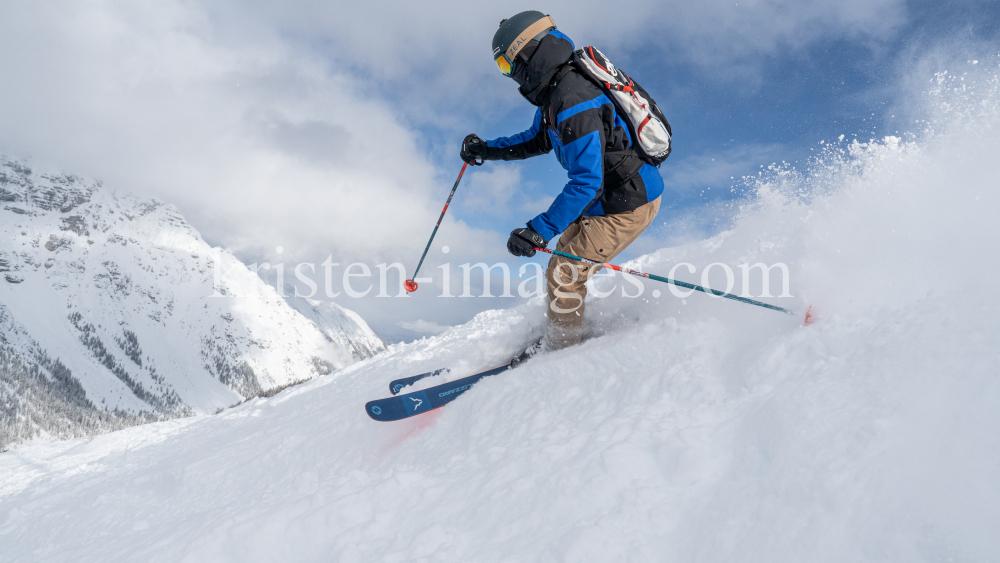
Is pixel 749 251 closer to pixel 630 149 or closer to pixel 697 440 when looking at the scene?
pixel 630 149

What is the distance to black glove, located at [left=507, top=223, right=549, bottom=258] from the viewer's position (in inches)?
184

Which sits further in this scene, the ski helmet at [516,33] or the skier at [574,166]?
the ski helmet at [516,33]

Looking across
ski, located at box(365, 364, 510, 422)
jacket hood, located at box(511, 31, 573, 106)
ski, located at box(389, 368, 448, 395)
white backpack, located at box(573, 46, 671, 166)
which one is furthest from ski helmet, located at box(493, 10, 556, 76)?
ski, located at box(389, 368, 448, 395)

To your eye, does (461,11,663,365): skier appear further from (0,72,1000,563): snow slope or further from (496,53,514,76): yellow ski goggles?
(0,72,1000,563): snow slope

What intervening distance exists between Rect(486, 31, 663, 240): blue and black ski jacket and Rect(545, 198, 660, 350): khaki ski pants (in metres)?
0.18

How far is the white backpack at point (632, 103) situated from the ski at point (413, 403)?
3.37 meters

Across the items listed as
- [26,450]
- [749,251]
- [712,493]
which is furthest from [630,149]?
[26,450]

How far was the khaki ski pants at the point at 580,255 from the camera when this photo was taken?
16.7 feet

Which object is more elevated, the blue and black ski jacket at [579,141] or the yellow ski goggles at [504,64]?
the yellow ski goggles at [504,64]

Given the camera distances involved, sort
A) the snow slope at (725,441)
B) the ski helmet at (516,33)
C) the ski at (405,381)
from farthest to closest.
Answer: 1. the ski at (405,381)
2. the ski helmet at (516,33)
3. the snow slope at (725,441)

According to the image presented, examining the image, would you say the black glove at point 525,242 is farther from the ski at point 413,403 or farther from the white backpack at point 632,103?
the ski at point 413,403

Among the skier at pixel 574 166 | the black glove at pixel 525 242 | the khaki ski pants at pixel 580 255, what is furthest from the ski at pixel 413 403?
the black glove at pixel 525 242

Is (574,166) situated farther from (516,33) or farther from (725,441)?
(725,441)

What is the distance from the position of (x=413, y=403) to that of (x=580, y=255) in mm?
2639
